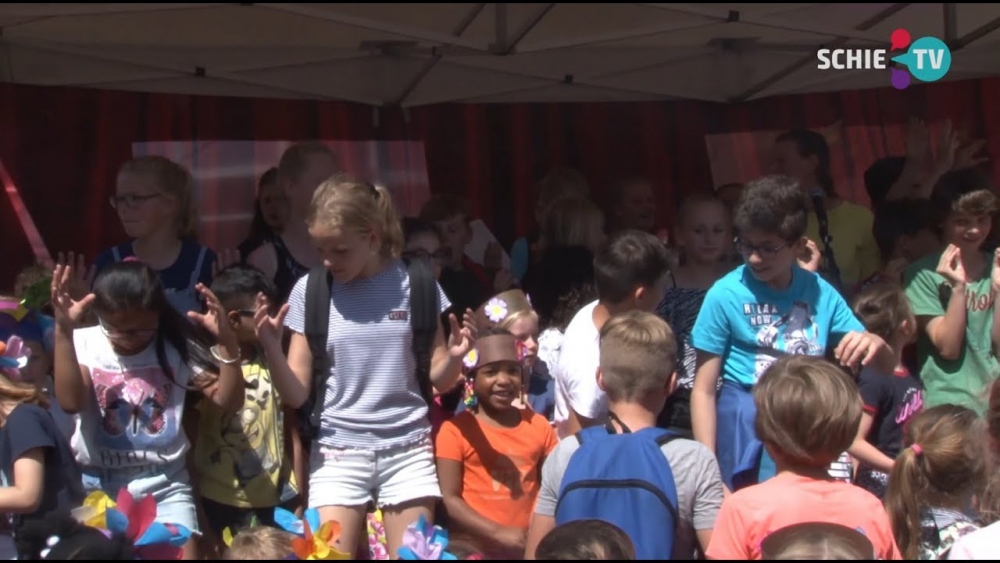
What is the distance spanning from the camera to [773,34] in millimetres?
5059

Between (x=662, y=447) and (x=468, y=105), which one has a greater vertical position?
(x=468, y=105)

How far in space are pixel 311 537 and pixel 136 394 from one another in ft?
2.96

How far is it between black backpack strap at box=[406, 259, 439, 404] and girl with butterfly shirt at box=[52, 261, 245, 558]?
1.61 feet

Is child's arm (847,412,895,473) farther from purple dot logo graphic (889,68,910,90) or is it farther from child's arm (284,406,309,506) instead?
purple dot logo graphic (889,68,910,90)

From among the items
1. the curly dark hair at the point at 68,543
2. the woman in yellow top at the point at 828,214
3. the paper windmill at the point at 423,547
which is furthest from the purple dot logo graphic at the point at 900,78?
the curly dark hair at the point at 68,543

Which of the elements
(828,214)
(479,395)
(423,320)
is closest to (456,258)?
(479,395)

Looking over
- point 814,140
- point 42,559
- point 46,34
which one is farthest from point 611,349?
point 46,34

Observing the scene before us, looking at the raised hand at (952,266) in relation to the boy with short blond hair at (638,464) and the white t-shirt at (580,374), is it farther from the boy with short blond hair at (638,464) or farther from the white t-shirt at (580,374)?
the boy with short blond hair at (638,464)

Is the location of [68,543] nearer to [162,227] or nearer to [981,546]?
[981,546]

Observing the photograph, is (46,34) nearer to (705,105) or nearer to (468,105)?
(468,105)

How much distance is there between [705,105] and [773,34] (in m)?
0.73

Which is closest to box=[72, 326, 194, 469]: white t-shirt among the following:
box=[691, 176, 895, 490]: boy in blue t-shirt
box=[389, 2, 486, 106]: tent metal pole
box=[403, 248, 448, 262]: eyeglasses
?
box=[403, 248, 448, 262]: eyeglasses

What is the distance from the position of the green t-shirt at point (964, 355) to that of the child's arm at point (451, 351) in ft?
5.40

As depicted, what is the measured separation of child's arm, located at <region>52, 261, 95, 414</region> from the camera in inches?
129
